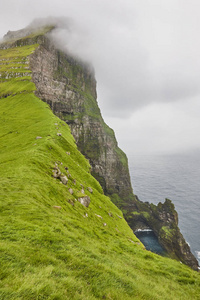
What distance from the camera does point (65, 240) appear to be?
10.2 metres

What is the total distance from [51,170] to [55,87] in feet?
324

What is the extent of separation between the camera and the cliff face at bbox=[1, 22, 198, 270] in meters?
98.1

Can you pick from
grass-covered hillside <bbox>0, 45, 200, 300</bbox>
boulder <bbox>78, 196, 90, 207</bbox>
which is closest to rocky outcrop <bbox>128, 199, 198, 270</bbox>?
boulder <bbox>78, 196, 90, 207</bbox>

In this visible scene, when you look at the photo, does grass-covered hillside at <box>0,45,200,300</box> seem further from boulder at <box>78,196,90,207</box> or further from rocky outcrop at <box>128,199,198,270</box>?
rocky outcrop at <box>128,199,198,270</box>

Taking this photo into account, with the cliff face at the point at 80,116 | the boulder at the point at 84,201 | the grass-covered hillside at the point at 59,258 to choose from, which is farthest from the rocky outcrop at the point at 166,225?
the grass-covered hillside at the point at 59,258

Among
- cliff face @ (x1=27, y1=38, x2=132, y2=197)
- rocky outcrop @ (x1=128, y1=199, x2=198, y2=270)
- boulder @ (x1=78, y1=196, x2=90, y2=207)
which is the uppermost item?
cliff face @ (x1=27, y1=38, x2=132, y2=197)

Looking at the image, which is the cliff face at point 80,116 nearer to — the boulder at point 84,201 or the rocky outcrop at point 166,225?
the rocky outcrop at point 166,225

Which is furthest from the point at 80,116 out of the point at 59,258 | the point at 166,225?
the point at 59,258

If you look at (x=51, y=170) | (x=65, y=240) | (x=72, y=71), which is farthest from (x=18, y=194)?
(x=72, y=71)

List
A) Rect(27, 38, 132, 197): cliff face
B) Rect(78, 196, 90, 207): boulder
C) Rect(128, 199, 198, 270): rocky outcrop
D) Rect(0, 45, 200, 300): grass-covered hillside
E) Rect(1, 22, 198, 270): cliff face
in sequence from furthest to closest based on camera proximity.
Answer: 1. Rect(27, 38, 132, 197): cliff face
2. Rect(1, 22, 198, 270): cliff face
3. Rect(128, 199, 198, 270): rocky outcrop
4. Rect(78, 196, 90, 207): boulder
5. Rect(0, 45, 200, 300): grass-covered hillside

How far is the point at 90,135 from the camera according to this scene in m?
128

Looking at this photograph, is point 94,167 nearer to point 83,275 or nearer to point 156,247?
point 156,247

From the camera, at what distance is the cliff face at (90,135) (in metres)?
98.1

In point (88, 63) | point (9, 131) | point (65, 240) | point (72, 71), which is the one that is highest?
point (88, 63)
